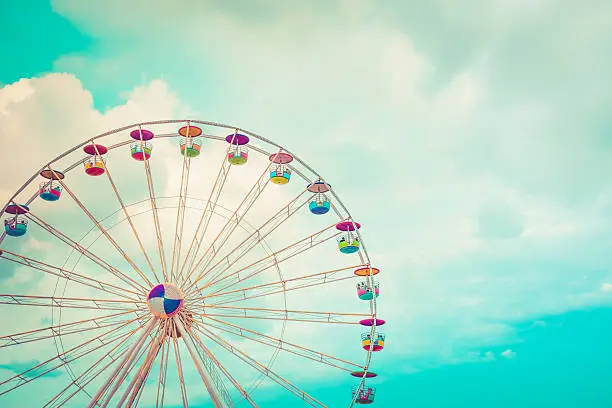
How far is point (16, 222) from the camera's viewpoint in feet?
78.0

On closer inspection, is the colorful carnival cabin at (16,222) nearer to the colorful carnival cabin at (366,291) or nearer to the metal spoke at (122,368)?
the metal spoke at (122,368)

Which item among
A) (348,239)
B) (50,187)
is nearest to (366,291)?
(348,239)

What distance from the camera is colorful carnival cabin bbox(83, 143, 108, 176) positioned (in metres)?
23.9

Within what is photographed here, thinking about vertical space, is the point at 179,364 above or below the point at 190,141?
below

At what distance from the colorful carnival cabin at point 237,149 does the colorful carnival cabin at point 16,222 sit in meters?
9.11

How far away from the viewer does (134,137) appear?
24375mm

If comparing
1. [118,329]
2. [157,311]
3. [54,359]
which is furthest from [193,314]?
[54,359]

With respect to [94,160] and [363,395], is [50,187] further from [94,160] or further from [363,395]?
[363,395]

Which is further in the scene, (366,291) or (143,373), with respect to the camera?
(366,291)

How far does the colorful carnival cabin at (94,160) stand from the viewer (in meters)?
23.9

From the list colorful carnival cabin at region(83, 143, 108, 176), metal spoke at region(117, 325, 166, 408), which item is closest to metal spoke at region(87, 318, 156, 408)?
metal spoke at region(117, 325, 166, 408)

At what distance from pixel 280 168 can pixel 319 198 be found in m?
2.28

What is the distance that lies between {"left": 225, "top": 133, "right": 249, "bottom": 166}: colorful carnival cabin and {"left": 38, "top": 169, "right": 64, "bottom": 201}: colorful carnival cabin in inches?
304

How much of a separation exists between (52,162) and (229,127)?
795cm
